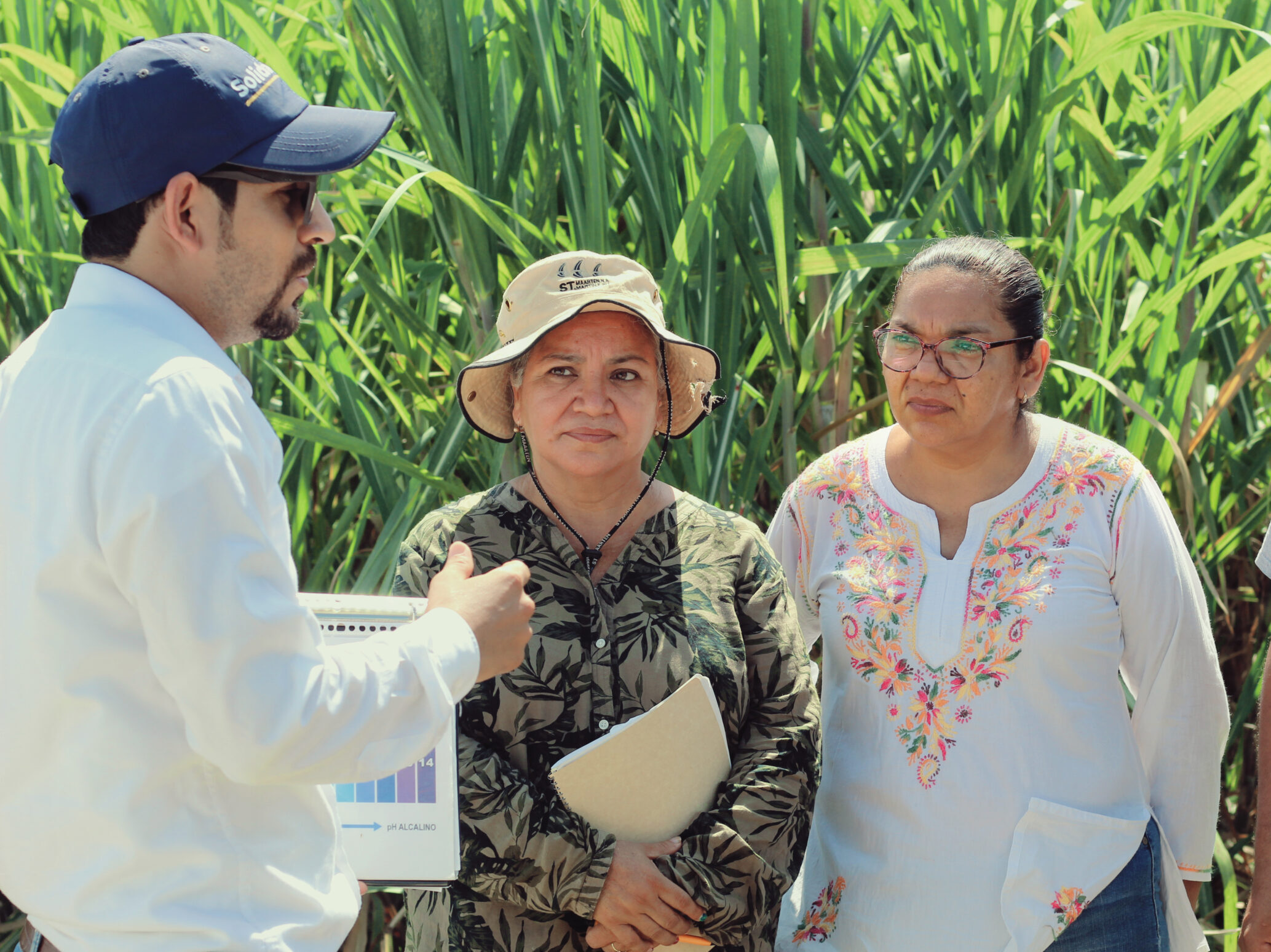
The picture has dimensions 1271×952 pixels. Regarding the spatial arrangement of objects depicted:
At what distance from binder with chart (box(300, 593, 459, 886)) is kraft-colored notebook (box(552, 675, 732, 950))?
16 centimetres

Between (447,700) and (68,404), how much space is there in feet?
1.24

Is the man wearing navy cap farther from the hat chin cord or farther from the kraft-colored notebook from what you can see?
the hat chin cord

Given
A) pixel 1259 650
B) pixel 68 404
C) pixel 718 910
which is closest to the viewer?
pixel 68 404

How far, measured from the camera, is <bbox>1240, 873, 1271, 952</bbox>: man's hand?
156 cm

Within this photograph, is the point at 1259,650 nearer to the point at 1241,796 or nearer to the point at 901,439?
the point at 1241,796

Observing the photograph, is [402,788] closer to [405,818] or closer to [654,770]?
[405,818]

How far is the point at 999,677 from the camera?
63.1 inches

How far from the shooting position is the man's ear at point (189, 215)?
1.01m

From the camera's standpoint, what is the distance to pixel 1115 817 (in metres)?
1.58

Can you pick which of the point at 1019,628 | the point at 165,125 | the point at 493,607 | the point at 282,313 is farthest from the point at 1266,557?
the point at 165,125

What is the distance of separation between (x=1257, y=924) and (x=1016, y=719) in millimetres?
397

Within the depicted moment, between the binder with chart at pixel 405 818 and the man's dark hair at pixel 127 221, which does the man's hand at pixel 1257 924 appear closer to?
the binder with chart at pixel 405 818

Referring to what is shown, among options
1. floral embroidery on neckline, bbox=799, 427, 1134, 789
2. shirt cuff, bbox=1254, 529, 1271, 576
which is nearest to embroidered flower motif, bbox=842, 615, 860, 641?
floral embroidery on neckline, bbox=799, 427, 1134, 789

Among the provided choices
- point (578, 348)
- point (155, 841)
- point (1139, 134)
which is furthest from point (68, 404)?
point (1139, 134)
